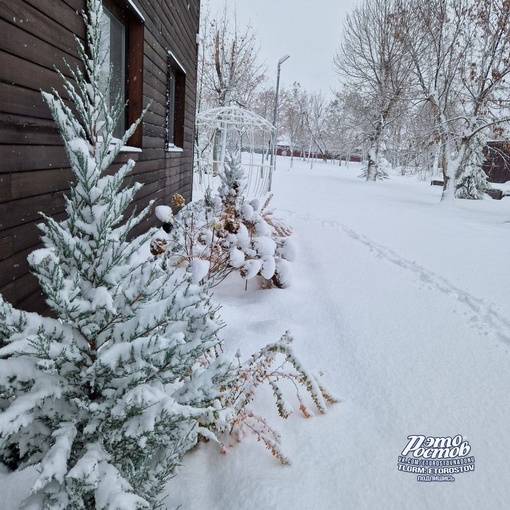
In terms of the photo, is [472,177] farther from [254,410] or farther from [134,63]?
[254,410]

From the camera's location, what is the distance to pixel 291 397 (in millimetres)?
2279

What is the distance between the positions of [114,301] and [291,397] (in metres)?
1.43

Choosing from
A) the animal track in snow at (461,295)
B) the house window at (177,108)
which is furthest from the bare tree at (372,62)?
the animal track in snow at (461,295)

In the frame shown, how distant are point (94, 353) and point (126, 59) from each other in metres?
3.78

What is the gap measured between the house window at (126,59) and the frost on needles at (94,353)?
9.43ft

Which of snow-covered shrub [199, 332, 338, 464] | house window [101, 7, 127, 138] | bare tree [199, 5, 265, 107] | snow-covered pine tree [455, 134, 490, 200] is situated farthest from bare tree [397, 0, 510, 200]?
snow-covered shrub [199, 332, 338, 464]

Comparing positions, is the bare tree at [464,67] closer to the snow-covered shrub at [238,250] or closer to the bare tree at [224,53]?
the bare tree at [224,53]

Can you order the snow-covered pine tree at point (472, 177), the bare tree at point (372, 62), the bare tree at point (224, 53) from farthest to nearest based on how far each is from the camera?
the bare tree at point (224, 53)
the bare tree at point (372, 62)
the snow-covered pine tree at point (472, 177)

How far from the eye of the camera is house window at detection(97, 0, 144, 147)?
144 inches

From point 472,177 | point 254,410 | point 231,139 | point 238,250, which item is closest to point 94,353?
point 254,410

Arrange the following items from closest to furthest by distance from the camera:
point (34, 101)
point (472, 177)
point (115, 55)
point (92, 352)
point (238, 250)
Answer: point (92, 352) < point (34, 101) < point (238, 250) < point (115, 55) < point (472, 177)

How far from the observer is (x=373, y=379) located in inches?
95.2

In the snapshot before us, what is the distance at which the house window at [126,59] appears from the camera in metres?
3.65

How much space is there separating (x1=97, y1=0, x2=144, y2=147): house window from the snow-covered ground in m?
2.03
